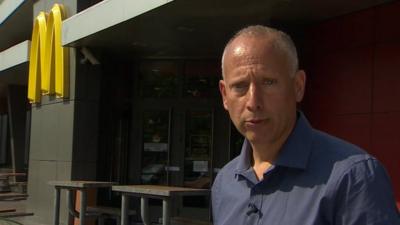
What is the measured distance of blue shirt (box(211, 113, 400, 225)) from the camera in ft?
4.23

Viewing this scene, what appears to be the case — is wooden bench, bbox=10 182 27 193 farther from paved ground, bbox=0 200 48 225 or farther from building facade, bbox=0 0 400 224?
building facade, bbox=0 0 400 224

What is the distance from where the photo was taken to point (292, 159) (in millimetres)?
1446

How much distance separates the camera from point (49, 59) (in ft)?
36.4

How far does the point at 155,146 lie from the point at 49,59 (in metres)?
2.65

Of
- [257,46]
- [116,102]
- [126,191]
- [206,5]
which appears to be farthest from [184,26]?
[257,46]

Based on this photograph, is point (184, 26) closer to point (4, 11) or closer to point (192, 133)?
point (192, 133)

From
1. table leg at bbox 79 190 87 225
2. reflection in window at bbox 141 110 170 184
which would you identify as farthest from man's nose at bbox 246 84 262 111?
reflection in window at bbox 141 110 170 184

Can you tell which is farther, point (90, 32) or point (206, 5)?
point (90, 32)

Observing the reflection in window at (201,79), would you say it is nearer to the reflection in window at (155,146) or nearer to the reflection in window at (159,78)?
the reflection in window at (159,78)

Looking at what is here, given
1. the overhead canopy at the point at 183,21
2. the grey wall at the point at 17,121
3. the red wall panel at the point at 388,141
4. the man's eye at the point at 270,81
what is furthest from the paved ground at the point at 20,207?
the man's eye at the point at 270,81

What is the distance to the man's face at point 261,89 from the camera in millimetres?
1456

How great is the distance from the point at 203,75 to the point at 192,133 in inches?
45.7

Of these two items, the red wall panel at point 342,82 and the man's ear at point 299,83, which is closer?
the man's ear at point 299,83

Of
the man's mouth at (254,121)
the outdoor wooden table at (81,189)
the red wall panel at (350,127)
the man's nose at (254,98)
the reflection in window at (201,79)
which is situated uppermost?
the reflection in window at (201,79)
